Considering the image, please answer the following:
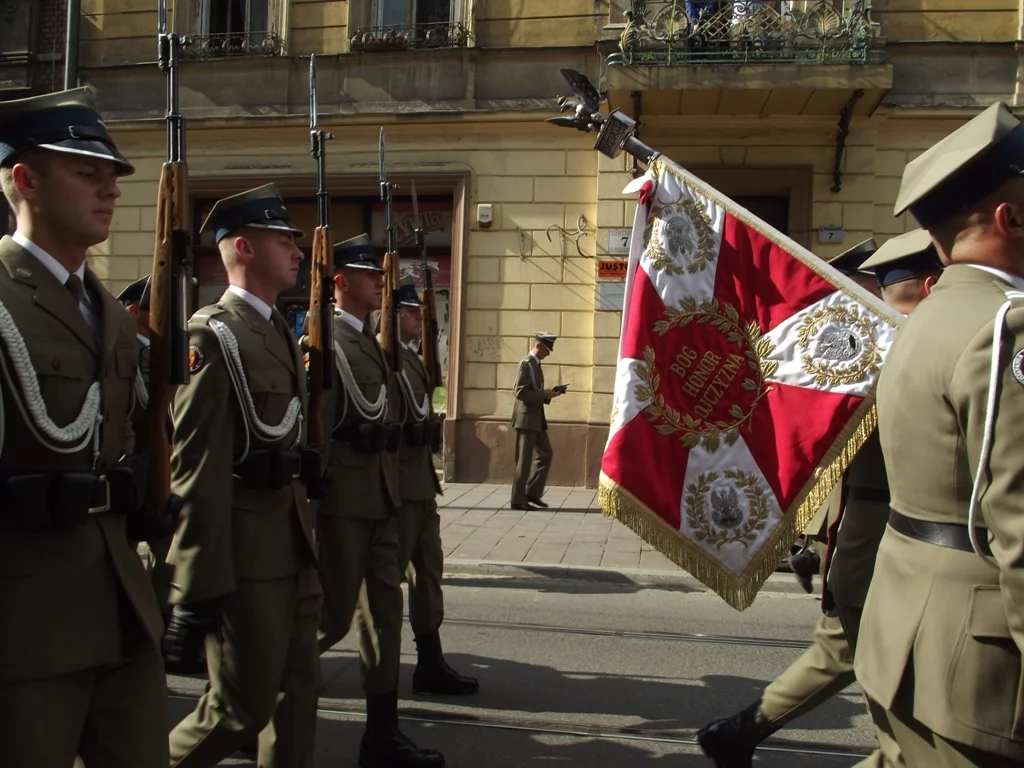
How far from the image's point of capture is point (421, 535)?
16.5ft

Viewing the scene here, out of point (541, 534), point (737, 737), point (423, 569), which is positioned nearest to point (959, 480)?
point (737, 737)

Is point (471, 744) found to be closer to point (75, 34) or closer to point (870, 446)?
point (870, 446)

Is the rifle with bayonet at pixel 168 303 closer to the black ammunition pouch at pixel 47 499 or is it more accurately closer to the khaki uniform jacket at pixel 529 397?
the black ammunition pouch at pixel 47 499

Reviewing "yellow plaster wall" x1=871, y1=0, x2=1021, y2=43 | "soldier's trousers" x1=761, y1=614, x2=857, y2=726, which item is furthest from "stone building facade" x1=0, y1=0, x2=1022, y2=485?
"soldier's trousers" x1=761, y1=614, x2=857, y2=726

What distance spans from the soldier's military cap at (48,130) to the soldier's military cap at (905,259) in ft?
8.48

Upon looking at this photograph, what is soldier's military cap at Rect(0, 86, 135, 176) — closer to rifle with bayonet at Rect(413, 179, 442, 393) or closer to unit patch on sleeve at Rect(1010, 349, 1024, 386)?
unit patch on sleeve at Rect(1010, 349, 1024, 386)

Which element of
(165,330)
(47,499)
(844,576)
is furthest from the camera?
(844,576)

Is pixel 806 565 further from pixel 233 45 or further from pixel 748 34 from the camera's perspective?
pixel 233 45

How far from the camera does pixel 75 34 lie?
10.1 metres

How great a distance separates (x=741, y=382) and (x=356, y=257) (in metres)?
2.01

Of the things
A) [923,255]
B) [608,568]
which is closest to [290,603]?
[923,255]

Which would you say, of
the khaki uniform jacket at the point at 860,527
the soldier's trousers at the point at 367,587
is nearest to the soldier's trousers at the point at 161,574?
the soldier's trousers at the point at 367,587

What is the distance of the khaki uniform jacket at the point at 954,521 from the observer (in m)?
1.78

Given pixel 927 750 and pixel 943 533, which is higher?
pixel 943 533
